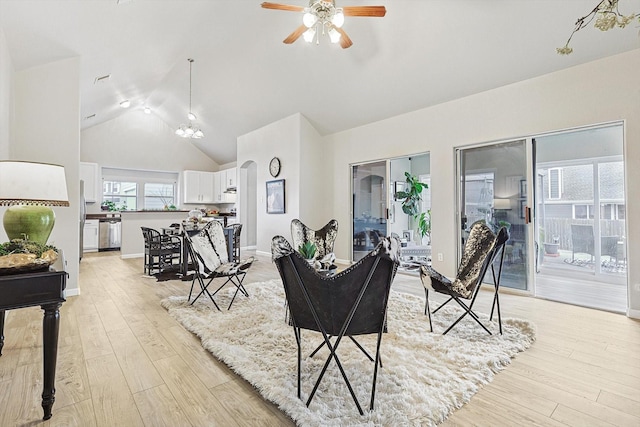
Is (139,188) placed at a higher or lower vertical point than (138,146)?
lower

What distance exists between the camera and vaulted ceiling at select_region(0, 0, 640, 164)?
3064 millimetres

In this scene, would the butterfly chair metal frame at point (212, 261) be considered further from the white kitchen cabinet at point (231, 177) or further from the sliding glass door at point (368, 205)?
the white kitchen cabinet at point (231, 177)

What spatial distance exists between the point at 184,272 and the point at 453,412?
4.15 metres

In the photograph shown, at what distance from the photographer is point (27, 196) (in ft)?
5.92

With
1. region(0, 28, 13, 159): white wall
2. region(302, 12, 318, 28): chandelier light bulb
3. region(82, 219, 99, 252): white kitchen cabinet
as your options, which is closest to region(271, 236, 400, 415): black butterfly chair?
region(302, 12, 318, 28): chandelier light bulb

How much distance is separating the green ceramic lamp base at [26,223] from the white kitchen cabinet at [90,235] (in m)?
7.15

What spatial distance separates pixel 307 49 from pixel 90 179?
6925 mm

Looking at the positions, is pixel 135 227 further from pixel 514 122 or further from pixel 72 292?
pixel 514 122

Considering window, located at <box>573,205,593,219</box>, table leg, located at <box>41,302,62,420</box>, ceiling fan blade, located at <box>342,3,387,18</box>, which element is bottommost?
table leg, located at <box>41,302,62,420</box>

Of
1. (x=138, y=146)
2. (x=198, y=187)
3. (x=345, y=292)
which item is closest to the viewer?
(x=345, y=292)

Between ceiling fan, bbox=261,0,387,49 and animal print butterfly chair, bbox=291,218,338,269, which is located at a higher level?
ceiling fan, bbox=261,0,387,49

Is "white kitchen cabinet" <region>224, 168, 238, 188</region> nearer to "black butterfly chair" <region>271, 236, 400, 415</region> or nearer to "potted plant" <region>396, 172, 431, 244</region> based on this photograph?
"potted plant" <region>396, 172, 431, 244</region>

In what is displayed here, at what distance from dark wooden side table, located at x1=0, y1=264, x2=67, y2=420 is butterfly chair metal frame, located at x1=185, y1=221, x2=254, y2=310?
1.56m

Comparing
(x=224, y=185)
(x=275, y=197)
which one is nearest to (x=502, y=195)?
(x=275, y=197)
